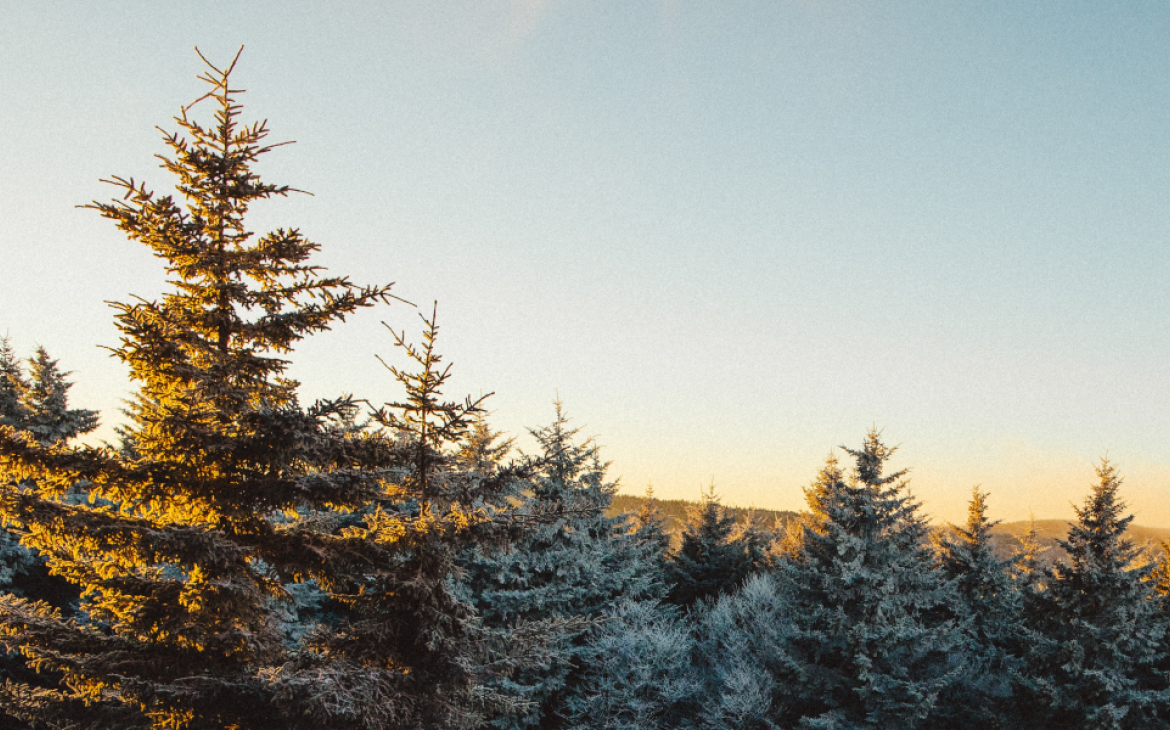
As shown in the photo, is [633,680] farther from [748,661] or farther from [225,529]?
[225,529]

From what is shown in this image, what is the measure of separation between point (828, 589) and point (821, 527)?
284 cm

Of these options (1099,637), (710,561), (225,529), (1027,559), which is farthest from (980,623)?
(225,529)

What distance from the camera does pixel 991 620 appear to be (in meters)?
33.4

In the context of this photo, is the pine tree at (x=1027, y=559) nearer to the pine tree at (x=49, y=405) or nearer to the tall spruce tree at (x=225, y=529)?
the tall spruce tree at (x=225, y=529)

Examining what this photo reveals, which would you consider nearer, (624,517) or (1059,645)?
(1059,645)

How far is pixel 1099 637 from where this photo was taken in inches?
922

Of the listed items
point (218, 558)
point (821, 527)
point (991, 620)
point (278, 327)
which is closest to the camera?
point (218, 558)

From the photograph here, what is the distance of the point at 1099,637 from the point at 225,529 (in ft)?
95.2

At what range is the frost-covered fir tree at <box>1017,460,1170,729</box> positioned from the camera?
23.0 m

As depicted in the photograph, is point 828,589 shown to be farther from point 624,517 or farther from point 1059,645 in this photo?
point 624,517

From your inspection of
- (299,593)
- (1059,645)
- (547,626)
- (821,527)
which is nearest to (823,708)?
(821,527)

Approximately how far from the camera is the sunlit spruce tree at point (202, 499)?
660 centimetres

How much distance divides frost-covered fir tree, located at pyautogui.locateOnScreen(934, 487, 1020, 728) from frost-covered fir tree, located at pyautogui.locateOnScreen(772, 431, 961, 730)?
1.44m

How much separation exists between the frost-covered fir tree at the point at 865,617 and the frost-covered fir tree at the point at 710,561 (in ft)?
51.6
